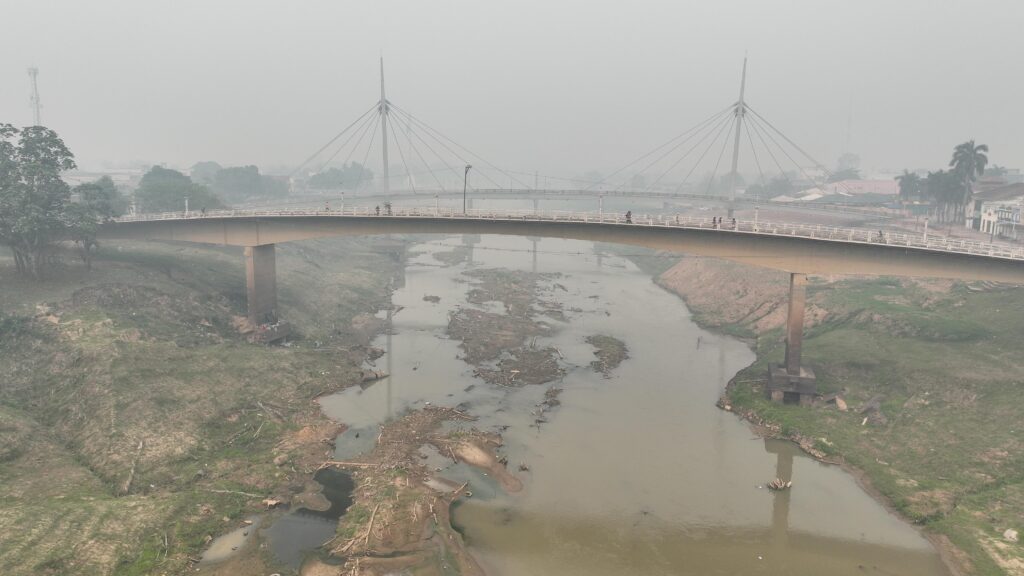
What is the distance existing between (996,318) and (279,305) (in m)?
72.0

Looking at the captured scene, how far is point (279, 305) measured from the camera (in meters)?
66.6

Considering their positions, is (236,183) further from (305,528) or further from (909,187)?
(909,187)

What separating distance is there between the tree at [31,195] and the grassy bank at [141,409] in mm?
3410

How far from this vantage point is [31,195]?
2083 inches

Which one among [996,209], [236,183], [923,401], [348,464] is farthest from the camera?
[236,183]

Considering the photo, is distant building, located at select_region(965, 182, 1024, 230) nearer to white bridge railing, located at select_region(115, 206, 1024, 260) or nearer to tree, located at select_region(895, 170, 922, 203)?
tree, located at select_region(895, 170, 922, 203)

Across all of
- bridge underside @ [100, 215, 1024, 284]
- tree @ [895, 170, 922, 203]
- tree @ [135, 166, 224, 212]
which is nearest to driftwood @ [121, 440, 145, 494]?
bridge underside @ [100, 215, 1024, 284]

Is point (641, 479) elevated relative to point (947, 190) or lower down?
lower down

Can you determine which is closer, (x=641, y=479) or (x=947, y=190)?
(x=641, y=479)

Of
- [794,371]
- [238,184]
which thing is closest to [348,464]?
[794,371]

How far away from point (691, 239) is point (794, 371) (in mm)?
13670

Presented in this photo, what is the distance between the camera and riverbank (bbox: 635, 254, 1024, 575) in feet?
100

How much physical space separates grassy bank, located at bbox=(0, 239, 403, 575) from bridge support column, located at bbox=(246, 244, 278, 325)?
2.53 meters

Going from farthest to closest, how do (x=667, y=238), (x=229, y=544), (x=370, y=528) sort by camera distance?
(x=667, y=238), (x=370, y=528), (x=229, y=544)
